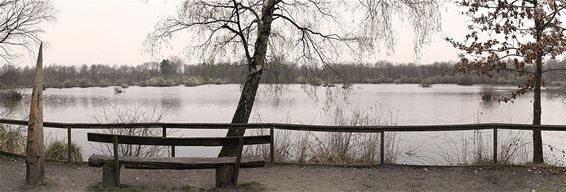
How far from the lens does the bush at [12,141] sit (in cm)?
1101

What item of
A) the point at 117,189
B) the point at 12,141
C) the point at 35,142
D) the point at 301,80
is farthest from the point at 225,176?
the point at 12,141

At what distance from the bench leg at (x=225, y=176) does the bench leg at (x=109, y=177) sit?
4.76ft

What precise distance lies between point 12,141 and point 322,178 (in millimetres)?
8826

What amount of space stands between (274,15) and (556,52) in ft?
18.6

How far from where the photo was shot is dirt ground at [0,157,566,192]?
680 cm

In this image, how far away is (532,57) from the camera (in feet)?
26.5

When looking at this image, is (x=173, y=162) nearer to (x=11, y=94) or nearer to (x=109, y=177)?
(x=109, y=177)

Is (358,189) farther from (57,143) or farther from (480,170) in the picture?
(57,143)

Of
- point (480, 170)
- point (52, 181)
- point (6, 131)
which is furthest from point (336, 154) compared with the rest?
point (6, 131)

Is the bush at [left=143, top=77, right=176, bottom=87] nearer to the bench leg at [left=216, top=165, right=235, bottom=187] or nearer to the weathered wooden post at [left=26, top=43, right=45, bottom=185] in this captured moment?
the weathered wooden post at [left=26, top=43, right=45, bottom=185]

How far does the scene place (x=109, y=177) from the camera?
653 cm

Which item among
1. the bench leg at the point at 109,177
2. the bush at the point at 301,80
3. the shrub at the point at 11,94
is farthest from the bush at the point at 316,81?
the shrub at the point at 11,94

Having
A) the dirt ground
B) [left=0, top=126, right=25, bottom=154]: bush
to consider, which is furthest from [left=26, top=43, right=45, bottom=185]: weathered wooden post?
[left=0, top=126, right=25, bottom=154]: bush

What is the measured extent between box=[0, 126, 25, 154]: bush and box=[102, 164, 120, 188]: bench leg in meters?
5.84
